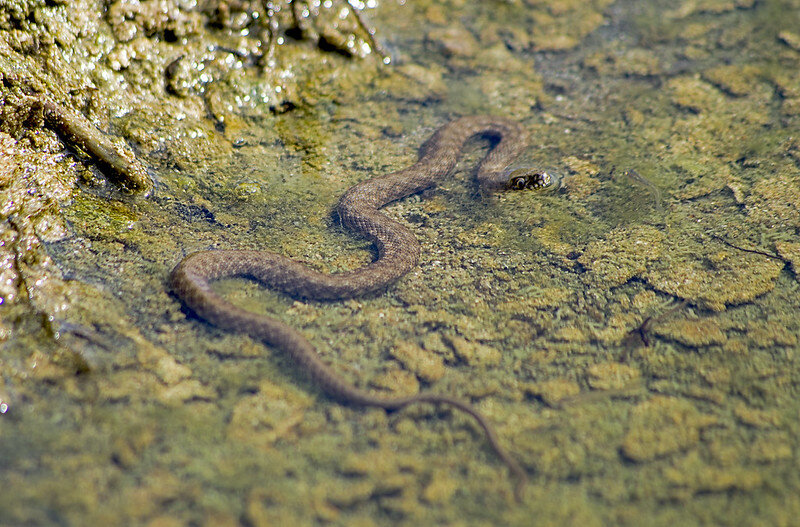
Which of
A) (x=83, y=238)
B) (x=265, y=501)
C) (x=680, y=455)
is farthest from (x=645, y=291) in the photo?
(x=83, y=238)

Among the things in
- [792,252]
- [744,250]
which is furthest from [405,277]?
[792,252]

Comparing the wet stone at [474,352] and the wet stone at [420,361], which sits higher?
the wet stone at [474,352]

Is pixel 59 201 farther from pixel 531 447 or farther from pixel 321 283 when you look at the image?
pixel 531 447

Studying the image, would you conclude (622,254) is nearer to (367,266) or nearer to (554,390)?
(554,390)

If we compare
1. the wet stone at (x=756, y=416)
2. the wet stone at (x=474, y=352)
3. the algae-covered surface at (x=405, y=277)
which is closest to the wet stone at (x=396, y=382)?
the algae-covered surface at (x=405, y=277)

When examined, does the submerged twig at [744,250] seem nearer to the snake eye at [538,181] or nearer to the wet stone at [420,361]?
the snake eye at [538,181]

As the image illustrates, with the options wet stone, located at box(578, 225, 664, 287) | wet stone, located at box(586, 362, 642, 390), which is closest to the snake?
wet stone, located at box(586, 362, 642, 390)
